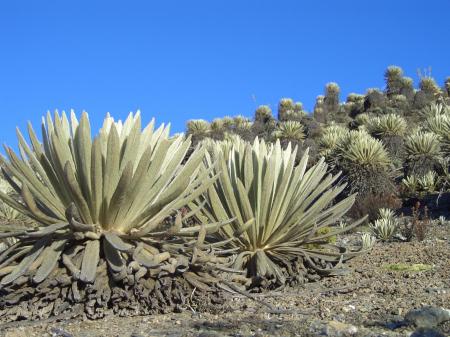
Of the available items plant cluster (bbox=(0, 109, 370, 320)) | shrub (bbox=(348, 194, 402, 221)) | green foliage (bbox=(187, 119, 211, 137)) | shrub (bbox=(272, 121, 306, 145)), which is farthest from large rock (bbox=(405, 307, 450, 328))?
green foliage (bbox=(187, 119, 211, 137))

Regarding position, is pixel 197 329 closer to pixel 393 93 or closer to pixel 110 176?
pixel 110 176

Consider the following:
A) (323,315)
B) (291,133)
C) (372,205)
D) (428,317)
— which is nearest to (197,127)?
(291,133)

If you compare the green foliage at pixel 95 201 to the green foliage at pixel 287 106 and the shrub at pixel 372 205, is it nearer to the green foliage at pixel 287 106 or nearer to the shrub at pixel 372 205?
the shrub at pixel 372 205

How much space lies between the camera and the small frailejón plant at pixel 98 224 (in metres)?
4.80

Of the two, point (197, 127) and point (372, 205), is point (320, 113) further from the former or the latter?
point (372, 205)

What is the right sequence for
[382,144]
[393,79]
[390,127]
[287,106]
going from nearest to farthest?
[382,144], [390,127], [287,106], [393,79]

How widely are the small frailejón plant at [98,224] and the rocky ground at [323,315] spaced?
253mm

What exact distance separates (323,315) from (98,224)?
1919 millimetres

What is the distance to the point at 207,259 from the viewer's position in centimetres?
516

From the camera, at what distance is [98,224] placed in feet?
17.0

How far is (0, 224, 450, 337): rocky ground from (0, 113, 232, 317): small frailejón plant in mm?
253

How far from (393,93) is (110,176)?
3097 cm

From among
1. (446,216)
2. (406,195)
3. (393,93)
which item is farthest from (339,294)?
(393,93)

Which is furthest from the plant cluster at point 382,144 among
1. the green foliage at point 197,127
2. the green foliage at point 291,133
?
the green foliage at point 197,127
